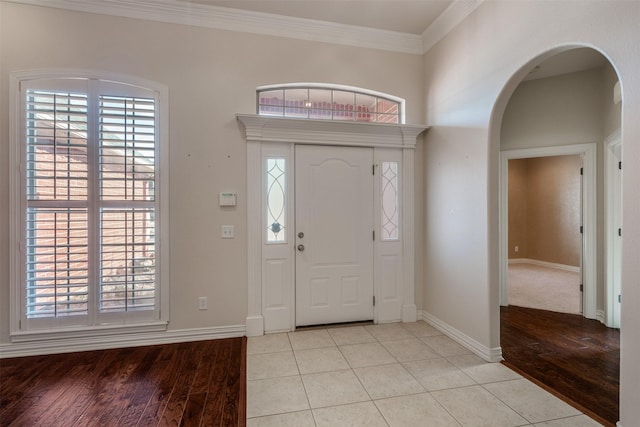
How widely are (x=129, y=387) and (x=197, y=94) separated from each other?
8.55ft

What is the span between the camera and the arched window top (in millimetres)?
3297

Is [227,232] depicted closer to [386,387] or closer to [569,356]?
[386,387]

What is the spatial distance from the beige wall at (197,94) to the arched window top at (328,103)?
0.41 feet

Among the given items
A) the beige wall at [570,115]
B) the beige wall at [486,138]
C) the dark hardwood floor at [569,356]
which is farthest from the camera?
the beige wall at [570,115]

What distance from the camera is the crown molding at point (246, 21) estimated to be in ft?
9.30

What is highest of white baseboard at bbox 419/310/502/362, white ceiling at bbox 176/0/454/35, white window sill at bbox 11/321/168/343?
white ceiling at bbox 176/0/454/35

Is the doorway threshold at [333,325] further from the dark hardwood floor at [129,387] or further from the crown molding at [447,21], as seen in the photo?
the crown molding at [447,21]

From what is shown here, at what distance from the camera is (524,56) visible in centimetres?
231

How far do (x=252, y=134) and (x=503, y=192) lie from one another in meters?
3.29

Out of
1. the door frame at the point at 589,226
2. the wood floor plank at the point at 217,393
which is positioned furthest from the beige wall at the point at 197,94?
the door frame at the point at 589,226

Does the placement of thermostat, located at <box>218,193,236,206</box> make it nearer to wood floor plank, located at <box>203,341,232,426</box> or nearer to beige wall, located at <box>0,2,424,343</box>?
beige wall, located at <box>0,2,424,343</box>

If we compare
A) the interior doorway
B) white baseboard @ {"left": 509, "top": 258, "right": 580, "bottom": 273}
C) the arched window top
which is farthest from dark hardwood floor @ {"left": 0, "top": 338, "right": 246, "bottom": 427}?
white baseboard @ {"left": 509, "top": 258, "right": 580, "bottom": 273}

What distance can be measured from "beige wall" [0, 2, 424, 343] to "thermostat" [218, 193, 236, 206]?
64mm

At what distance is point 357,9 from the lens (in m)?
3.04
